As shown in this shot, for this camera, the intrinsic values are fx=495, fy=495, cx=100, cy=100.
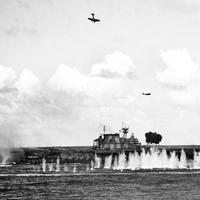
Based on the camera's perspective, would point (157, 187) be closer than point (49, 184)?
Yes

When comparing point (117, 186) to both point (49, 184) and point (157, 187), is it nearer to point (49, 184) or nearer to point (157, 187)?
point (157, 187)

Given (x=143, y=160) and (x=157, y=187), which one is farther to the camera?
(x=143, y=160)

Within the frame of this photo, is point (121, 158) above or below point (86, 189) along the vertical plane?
above

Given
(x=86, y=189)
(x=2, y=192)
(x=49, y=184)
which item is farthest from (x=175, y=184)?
(x=2, y=192)

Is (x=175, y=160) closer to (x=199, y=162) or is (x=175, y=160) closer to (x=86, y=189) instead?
(x=199, y=162)

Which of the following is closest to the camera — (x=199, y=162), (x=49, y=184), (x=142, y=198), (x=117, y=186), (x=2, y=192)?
(x=142, y=198)

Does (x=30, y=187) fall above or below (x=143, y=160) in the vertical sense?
below

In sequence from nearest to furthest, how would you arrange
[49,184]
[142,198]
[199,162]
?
[142,198]
[49,184]
[199,162]

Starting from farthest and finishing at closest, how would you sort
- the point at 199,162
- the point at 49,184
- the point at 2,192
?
the point at 199,162
the point at 49,184
the point at 2,192

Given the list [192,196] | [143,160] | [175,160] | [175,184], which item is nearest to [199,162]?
[175,160]
